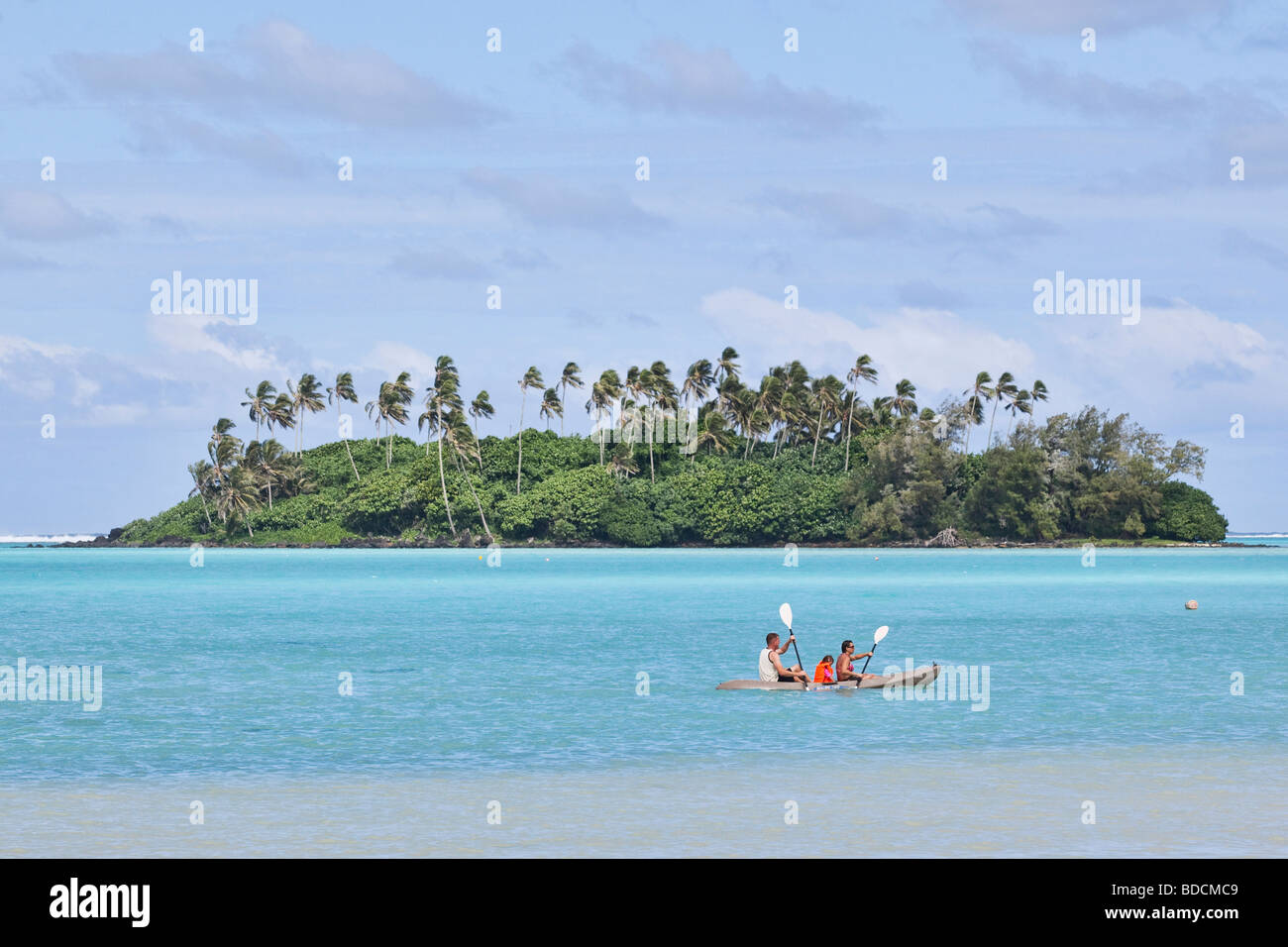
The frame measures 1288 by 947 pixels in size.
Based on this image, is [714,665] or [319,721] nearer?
[319,721]

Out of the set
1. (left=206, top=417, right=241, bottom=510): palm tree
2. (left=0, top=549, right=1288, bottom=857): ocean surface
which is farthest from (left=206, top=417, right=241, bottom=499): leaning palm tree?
(left=0, top=549, right=1288, bottom=857): ocean surface

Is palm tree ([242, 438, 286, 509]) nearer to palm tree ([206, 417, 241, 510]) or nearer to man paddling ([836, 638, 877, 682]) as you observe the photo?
palm tree ([206, 417, 241, 510])

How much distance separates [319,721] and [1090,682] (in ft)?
66.5

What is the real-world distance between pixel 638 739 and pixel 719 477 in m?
145

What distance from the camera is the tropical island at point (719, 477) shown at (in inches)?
6275

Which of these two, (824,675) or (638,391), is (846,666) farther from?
(638,391)

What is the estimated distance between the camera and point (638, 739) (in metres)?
28.4

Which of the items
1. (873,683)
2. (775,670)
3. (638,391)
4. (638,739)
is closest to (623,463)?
(638,391)

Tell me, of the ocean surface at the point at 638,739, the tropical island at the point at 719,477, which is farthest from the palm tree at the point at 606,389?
the ocean surface at the point at 638,739

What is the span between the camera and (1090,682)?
38.8 metres

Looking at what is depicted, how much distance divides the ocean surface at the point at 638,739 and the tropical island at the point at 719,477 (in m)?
91.4

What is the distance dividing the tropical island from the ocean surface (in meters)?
91.4

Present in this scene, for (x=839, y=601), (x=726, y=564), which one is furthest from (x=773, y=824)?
(x=726, y=564)
